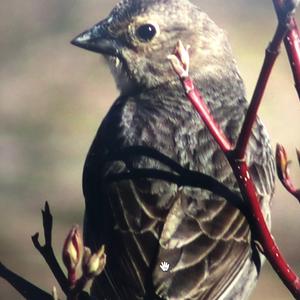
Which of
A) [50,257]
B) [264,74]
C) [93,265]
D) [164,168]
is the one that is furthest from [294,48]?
[164,168]

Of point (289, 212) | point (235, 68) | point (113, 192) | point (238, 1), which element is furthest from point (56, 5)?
point (113, 192)

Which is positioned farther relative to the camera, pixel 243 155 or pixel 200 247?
pixel 200 247

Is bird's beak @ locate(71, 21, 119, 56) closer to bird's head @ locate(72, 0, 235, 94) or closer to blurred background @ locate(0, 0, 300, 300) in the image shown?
bird's head @ locate(72, 0, 235, 94)

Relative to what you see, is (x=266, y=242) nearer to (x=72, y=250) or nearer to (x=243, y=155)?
(x=243, y=155)

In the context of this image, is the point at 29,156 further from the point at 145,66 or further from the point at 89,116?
the point at 145,66

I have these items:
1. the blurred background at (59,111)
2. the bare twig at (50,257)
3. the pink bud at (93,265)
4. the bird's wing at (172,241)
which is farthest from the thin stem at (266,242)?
the blurred background at (59,111)

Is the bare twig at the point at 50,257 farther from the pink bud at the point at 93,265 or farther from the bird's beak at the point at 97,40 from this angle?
the bird's beak at the point at 97,40
